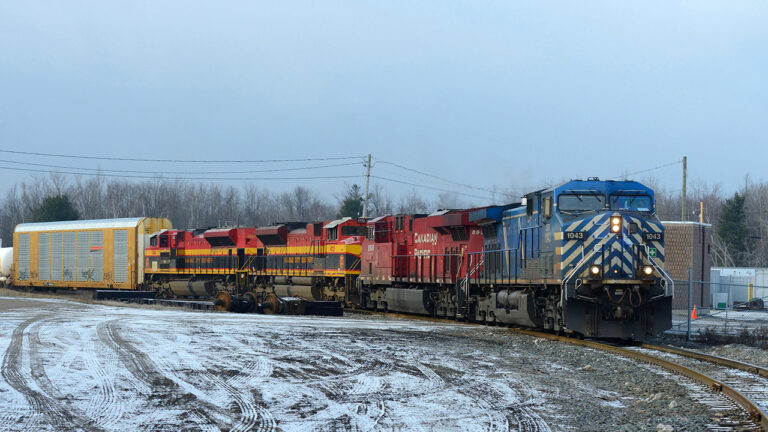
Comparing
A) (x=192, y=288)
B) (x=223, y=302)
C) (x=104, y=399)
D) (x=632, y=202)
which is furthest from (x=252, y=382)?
(x=192, y=288)

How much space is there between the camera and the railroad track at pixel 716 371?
9306 millimetres

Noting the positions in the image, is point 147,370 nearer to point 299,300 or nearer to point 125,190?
point 299,300

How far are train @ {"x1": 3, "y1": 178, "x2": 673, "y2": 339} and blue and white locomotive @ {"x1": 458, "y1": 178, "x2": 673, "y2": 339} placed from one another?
0.03 meters

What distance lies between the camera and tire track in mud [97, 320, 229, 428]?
8.78m

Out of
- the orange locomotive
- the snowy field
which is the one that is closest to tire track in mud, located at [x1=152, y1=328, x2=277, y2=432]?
the snowy field

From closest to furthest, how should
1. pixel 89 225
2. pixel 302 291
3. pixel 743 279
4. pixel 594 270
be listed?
1. pixel 594 270
2. pixel 302 291
3. pixel 89 225
4. pixel 743 279

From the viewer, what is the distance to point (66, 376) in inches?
432

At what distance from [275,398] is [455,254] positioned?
13741 millimetres

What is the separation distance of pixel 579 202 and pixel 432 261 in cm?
807

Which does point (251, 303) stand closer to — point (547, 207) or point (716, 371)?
point (547, 207)

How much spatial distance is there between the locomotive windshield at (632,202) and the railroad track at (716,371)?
2869 millimetres

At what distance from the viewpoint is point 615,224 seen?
16.1 meters

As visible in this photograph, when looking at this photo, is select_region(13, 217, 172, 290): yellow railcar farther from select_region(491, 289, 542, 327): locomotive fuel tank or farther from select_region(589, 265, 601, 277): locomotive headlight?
select_region(589, 265, 601, 277): locomotive headlight

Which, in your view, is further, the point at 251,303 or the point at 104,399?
the point at 251,303
